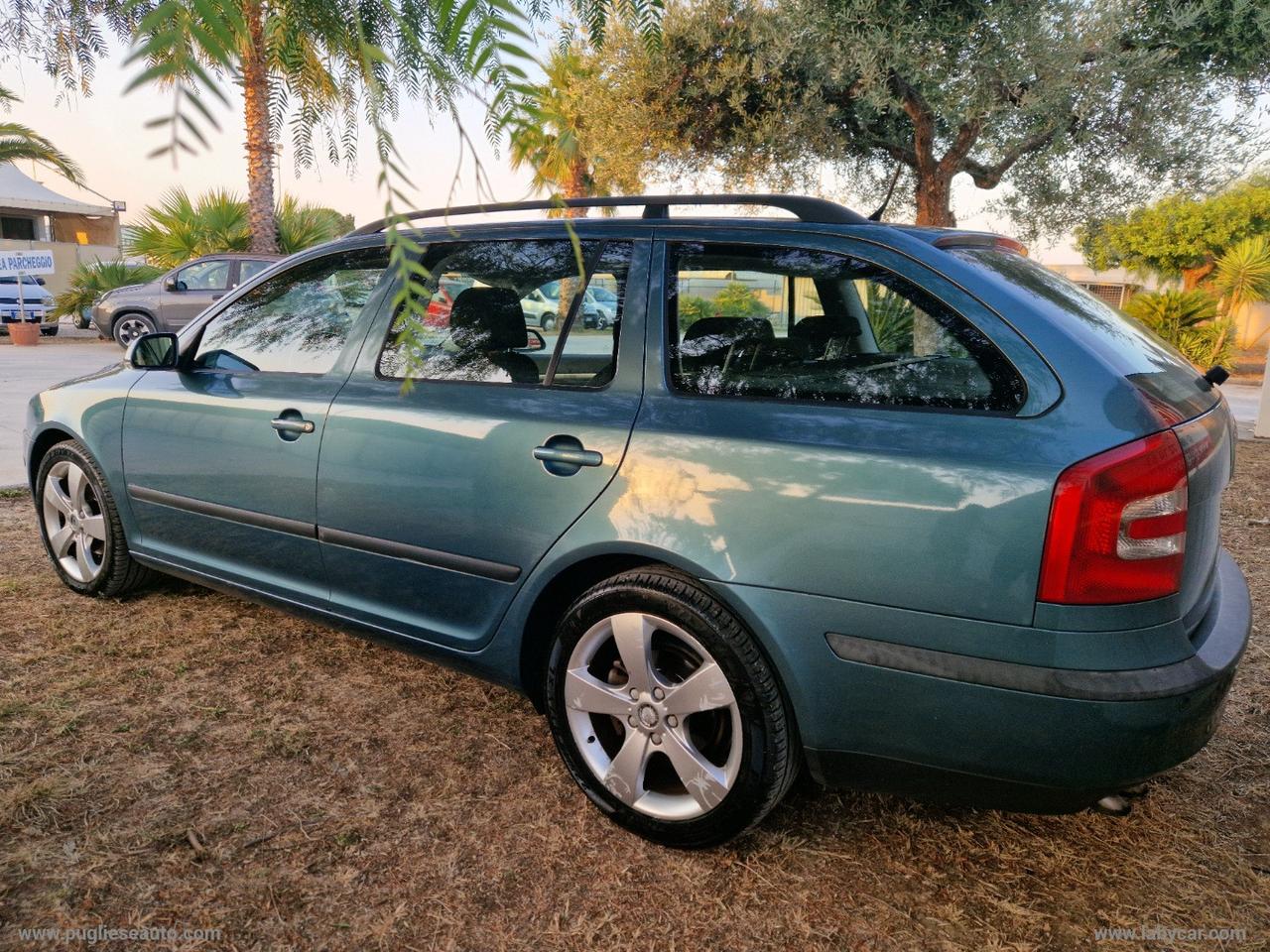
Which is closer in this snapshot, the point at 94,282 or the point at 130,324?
the point at 130,324

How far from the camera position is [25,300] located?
18.5m

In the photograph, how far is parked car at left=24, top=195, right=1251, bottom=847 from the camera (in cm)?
179

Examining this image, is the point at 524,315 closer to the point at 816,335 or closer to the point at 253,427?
the point at 816,335

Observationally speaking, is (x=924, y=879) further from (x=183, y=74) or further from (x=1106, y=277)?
(x=1106, y=277)

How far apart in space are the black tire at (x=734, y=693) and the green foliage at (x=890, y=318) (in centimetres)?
79

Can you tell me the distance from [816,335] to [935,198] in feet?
24.8

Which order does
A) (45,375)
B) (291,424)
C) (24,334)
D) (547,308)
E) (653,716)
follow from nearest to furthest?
(653,716)
(547,308)
(291,424)
(45,375)
(24,334)

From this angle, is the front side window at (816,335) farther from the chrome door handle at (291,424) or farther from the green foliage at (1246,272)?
the green foliage at (1246,272)

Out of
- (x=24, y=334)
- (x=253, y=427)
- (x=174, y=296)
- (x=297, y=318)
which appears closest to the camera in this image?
(x=253, y=427)

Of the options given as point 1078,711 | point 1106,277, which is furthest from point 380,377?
point 1106,277

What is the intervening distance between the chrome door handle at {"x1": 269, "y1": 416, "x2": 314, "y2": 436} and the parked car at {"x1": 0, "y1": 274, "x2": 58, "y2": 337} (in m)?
19.0

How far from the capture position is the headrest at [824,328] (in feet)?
7.76

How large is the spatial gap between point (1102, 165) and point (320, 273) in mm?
8290

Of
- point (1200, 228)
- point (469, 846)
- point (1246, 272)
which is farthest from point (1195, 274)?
point (469, 846)
